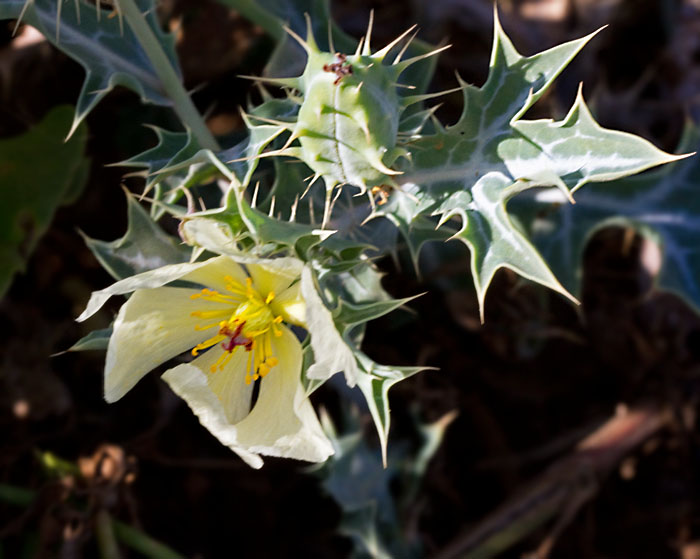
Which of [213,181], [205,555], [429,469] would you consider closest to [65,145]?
[213,181]

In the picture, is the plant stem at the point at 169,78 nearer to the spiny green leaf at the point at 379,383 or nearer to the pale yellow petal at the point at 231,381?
the pale yellow petal at the point at 231,381

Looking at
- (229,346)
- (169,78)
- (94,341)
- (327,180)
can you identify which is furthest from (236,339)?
(169,78)

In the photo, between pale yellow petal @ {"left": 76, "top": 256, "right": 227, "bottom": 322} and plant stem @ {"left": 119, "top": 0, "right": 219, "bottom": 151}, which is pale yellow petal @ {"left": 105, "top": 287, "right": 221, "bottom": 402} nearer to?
pale yellow petal @ {"left": 76, "top": 256, "right": 227, "bottom": 322}

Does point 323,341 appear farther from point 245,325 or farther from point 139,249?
point 139,249

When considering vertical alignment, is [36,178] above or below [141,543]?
above

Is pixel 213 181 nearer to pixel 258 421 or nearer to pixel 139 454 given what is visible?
pixel 258 421
